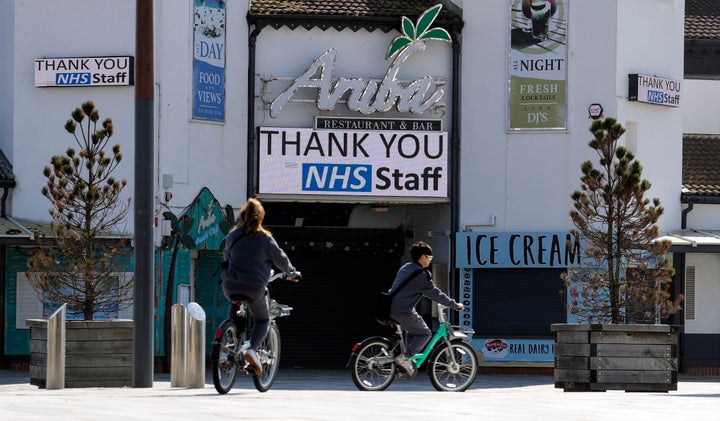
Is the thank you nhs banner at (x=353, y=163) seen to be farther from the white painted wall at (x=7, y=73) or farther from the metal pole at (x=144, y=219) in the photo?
the metal pole at (x=144, y=219)

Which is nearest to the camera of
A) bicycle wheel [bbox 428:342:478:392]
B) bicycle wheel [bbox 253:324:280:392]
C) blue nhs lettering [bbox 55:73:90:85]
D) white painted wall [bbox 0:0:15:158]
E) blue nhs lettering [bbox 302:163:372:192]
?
bicycle wheel [bbox 253:324:280:392]

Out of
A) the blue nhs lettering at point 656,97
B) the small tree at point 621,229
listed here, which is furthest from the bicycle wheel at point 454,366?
the blue nhs lettering at point 656,97

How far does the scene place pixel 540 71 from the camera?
101 feet

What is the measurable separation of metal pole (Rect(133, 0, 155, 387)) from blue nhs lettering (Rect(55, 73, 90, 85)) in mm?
12479

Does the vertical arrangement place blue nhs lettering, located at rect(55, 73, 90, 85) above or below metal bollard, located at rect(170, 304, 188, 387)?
above

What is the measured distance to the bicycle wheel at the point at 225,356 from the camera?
14.4 meters

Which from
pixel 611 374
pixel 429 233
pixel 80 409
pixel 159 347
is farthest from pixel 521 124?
pixel 80 409

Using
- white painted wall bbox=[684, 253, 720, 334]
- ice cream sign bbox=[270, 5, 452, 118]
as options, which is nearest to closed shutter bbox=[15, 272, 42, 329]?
ice cream sign bbox=[270, 5, 452, 118]

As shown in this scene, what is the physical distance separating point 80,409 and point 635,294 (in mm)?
12424

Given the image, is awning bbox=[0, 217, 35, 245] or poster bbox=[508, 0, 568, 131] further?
poster bbox=[508, 0, 568, 131]

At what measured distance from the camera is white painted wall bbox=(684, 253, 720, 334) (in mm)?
33281

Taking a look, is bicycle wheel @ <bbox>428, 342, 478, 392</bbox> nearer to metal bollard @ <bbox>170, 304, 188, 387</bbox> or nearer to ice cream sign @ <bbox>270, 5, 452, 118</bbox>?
metal bollard @ <bbox>170, 304, 188, 387</bbox>

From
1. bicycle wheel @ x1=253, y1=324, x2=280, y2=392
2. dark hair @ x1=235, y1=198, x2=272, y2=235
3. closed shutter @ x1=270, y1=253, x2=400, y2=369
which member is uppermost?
dark hair @ x1=235, y1=198, x2=272, y2=235

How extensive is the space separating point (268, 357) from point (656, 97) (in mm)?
18186
